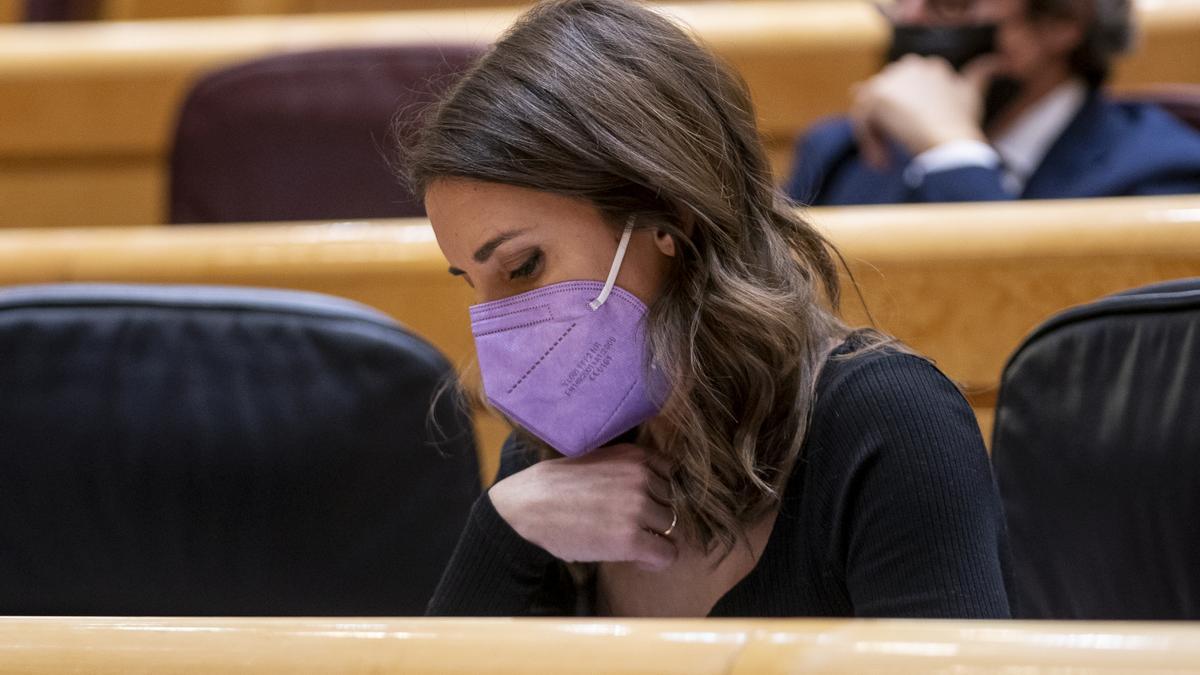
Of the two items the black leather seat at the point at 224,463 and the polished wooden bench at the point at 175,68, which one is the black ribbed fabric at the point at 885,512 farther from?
the polished wooden bench at the point at 175,68

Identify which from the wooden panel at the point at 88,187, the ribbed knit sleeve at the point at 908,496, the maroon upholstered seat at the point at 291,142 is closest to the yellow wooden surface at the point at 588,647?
the ribbed knit sleeve at the point at 908,496

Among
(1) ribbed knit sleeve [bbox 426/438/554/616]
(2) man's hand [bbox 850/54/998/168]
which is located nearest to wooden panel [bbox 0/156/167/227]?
(2) man's hand [bbox 850/54/998/168]

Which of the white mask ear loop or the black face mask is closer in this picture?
the white mask ear loop

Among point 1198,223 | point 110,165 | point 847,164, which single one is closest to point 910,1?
point 847,164

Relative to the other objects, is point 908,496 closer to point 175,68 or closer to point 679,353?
point 679,353

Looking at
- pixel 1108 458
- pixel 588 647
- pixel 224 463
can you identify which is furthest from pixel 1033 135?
pixel 588 647

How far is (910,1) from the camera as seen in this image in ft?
3.01

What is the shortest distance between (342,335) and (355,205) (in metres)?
0.36

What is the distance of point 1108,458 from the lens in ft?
1.56

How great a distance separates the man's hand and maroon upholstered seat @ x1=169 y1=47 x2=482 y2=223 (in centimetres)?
28

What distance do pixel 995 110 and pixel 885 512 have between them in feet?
1.82

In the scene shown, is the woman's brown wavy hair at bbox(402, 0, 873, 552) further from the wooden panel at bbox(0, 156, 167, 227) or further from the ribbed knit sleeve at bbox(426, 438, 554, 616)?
the wooden panel at bbox(0, 156, 167, 227)

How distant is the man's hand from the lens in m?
0.85

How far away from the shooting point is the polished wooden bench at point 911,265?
0.58 m
